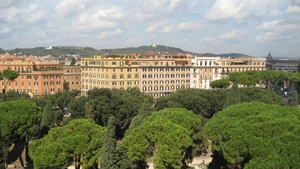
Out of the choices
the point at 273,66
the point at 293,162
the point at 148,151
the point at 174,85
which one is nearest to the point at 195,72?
the point at 174,85

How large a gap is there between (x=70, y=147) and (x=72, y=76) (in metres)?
65.5

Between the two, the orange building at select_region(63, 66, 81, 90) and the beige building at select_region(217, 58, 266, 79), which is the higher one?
the beige building at select_region(217, 58, 266, 79)

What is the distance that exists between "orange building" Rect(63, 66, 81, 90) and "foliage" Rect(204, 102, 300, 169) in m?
66.8

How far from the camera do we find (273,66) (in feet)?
550

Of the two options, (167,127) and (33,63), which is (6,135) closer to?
(167,127)

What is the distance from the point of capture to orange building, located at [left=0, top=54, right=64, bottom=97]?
88.6 meters

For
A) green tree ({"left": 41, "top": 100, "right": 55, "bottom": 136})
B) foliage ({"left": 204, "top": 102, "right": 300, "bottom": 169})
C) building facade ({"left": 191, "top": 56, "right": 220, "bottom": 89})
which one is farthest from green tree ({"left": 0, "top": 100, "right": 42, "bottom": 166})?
building facade ({"left": 191, "top": 56, "right": 220, "bottom": 89})

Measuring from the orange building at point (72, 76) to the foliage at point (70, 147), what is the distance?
60.1 meters

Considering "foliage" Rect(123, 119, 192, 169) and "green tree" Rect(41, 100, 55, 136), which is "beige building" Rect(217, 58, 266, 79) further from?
"foliage" Rect(123, 119, 192, 169)

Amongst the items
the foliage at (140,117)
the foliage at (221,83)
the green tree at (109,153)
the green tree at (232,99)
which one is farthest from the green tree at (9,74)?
the green tree at (109,153)

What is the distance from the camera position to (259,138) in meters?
29.0

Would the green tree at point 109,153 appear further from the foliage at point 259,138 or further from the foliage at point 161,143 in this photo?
the foliage at point 259,138

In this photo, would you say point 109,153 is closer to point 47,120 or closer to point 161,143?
point 161,143

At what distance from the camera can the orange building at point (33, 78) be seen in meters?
→ 88.6
